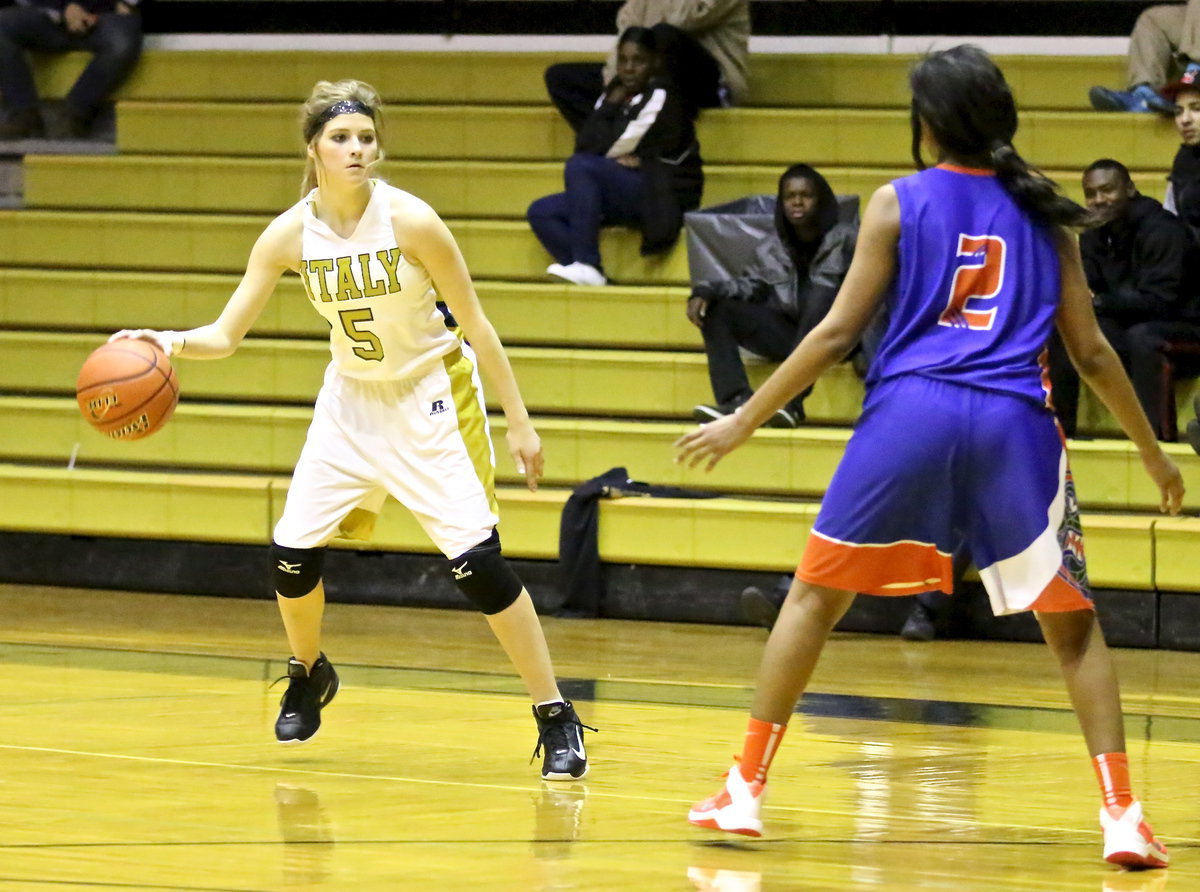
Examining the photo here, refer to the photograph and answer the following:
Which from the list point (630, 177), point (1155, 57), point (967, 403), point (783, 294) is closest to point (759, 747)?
point (967, 403)

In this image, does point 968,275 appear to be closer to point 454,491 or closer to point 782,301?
point 454,491

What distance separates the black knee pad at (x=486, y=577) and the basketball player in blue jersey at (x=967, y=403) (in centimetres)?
93

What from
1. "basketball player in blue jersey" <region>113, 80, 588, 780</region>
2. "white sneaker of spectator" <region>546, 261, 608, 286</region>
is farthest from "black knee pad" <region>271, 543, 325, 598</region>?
"white sneaker of spectator" <region>546, 261, 608, 286</region>

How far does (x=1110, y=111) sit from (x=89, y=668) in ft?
17.6

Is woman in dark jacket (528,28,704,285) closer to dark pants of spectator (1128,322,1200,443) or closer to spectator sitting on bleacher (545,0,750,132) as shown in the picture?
spectator sitting on bleacher (545,0,750,132)

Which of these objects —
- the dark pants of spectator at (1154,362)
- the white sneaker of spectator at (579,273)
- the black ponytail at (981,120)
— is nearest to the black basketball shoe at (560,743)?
the black ponytail at (981,120)

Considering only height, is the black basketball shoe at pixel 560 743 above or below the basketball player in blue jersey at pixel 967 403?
below

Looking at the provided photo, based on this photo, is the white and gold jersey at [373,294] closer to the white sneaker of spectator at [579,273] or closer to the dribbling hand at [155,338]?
the dribbling hand at [155,338]

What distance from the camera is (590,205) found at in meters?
8.52

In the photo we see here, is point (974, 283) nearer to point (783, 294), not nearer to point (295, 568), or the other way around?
point (295, 568)

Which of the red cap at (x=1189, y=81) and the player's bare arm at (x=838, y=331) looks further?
the red cap at (x=1189, y=81)

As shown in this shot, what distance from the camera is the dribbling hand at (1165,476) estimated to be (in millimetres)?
3566

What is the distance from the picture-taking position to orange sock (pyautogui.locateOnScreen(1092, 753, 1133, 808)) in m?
3.36

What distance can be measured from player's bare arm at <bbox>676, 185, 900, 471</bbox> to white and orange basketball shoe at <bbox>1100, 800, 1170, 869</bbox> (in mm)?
908
